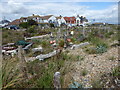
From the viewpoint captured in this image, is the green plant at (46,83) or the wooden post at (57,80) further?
the green plant at (46,83)

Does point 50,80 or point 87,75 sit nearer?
point 50,80

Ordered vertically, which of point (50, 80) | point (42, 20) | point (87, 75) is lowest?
point (87, 75)

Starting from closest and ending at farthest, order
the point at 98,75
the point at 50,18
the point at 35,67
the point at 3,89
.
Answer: the point at 3,89
the point at 98,75
the point at 35,67
the point at 50,18

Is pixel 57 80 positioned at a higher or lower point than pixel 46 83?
higher

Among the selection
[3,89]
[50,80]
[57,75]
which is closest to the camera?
[57,75]

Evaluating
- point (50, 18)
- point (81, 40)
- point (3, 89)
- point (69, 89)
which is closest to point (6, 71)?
point (3, 89)

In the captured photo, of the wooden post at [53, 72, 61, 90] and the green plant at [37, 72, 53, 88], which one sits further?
the green plant at [37, 72, 53, 88]

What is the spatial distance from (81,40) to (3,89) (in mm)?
8172

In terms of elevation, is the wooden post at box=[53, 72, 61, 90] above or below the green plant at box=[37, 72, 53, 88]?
above

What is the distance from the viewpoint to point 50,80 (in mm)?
2902

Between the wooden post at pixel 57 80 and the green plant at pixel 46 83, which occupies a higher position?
the wooden post at pixel 57 80

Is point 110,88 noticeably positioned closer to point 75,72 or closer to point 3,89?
point 75,72

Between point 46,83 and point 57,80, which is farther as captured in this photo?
point 46,83

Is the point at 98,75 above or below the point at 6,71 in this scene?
below
